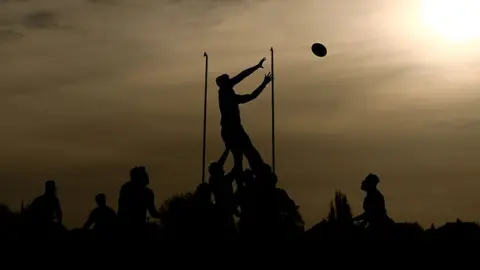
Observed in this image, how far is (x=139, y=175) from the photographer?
2014 centimetres

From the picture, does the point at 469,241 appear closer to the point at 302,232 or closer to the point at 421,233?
the point at 421,233

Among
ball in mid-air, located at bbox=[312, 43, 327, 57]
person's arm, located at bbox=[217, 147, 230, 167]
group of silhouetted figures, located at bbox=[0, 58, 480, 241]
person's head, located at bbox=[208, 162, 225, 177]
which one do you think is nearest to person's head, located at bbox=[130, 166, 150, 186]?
group of silhouetted figures, located at bbox=[0, 58, 480, 241]

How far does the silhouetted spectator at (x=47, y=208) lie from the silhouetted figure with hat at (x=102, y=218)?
89 centimetres

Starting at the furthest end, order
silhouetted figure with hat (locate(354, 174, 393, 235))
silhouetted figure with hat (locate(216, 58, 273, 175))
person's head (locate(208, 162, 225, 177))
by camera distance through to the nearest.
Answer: silhouetted figure with hat (locate(216, 58, 273, 175)) < person's head (locate(208, 162, 225, 177)) < silhouetted figure with hat (locate(354, 174, 393, 235))

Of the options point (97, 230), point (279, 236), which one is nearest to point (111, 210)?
point (97, 230)

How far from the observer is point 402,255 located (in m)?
19.6

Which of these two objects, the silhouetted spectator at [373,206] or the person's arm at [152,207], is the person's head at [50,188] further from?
the silhouetted spectator at [373,206]

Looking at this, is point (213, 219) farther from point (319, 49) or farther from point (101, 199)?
point (319, 49)

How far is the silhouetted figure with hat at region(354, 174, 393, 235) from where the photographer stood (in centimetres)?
2067

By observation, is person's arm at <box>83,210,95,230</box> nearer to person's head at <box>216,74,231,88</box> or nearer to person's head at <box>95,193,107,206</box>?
person's head at <box>95,193,107,206</box>

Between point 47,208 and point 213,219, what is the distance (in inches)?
132

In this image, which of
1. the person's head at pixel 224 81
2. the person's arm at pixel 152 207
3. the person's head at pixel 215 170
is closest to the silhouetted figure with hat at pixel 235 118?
the person's head at pixel 224 81

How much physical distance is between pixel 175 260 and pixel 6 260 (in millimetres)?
3059

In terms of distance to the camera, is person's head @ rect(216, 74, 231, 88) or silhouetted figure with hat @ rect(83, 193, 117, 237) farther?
person's head @ rect(216, 74, 231, 88)
